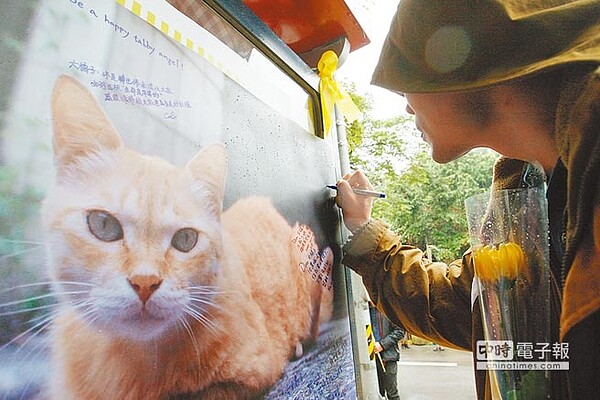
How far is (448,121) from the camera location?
895mm

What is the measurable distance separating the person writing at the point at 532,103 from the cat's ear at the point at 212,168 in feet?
1.10

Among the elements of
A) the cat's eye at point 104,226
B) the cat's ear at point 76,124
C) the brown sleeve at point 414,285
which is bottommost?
the brown sleeve at point 414,285

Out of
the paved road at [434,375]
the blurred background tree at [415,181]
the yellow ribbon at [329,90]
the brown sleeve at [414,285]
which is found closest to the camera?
the brown sleeve at [414,285]

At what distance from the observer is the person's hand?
125 centimetres

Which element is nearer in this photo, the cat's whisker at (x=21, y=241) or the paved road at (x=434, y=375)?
the cat's whisker at (x=21, y=241)

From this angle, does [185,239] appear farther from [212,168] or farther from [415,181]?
[415,181]

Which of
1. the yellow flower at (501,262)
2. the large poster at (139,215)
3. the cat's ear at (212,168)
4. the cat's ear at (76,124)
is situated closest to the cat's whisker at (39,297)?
the large poster at (139,215)

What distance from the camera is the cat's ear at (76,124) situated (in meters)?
0.52

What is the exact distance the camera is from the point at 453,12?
794 millimetres

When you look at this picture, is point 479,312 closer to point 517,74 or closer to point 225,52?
point 517,74

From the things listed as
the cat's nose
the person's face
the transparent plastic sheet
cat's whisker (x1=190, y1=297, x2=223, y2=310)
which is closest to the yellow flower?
the transparent plastic sheet

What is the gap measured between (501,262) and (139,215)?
67 centimetres

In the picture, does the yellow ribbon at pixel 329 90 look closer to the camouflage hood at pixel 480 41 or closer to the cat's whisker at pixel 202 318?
the camouflage hood at pixel 480 41

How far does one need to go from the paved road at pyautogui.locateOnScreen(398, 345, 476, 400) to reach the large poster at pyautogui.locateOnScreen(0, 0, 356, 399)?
4011 mm
